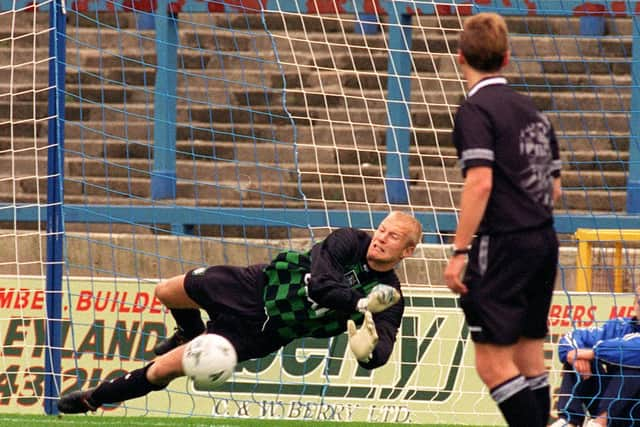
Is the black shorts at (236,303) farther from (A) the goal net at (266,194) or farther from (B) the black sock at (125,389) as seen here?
(A) the goal net at (266,194)

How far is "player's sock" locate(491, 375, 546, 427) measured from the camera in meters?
5.05

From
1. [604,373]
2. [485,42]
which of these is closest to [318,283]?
[485,42]

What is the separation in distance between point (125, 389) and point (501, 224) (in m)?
2.26

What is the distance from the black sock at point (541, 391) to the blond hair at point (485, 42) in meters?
1.21

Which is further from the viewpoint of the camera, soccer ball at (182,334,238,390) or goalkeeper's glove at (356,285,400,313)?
soccer ball at (182,334,238,390)

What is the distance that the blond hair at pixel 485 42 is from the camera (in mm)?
5031

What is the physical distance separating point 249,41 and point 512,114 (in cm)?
963

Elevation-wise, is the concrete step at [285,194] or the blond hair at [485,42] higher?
the blond hair at [485,42]

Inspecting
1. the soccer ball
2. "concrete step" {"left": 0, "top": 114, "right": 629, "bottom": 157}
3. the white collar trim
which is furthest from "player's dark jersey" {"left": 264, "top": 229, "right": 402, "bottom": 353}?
"concrete step" {"left": 0, "top": 114, "right": 629, "bottom": 157}

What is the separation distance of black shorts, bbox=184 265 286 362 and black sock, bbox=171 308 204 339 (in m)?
0.29

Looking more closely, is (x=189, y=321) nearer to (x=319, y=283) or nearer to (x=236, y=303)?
(x=236, y=303)

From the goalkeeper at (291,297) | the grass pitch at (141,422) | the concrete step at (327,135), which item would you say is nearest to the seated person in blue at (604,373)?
the grass pitch at (141,422)

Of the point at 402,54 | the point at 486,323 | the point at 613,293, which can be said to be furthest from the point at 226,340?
the point at 402,54

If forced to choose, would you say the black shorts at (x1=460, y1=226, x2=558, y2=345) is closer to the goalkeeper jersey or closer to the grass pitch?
the goalkeeper jersey
